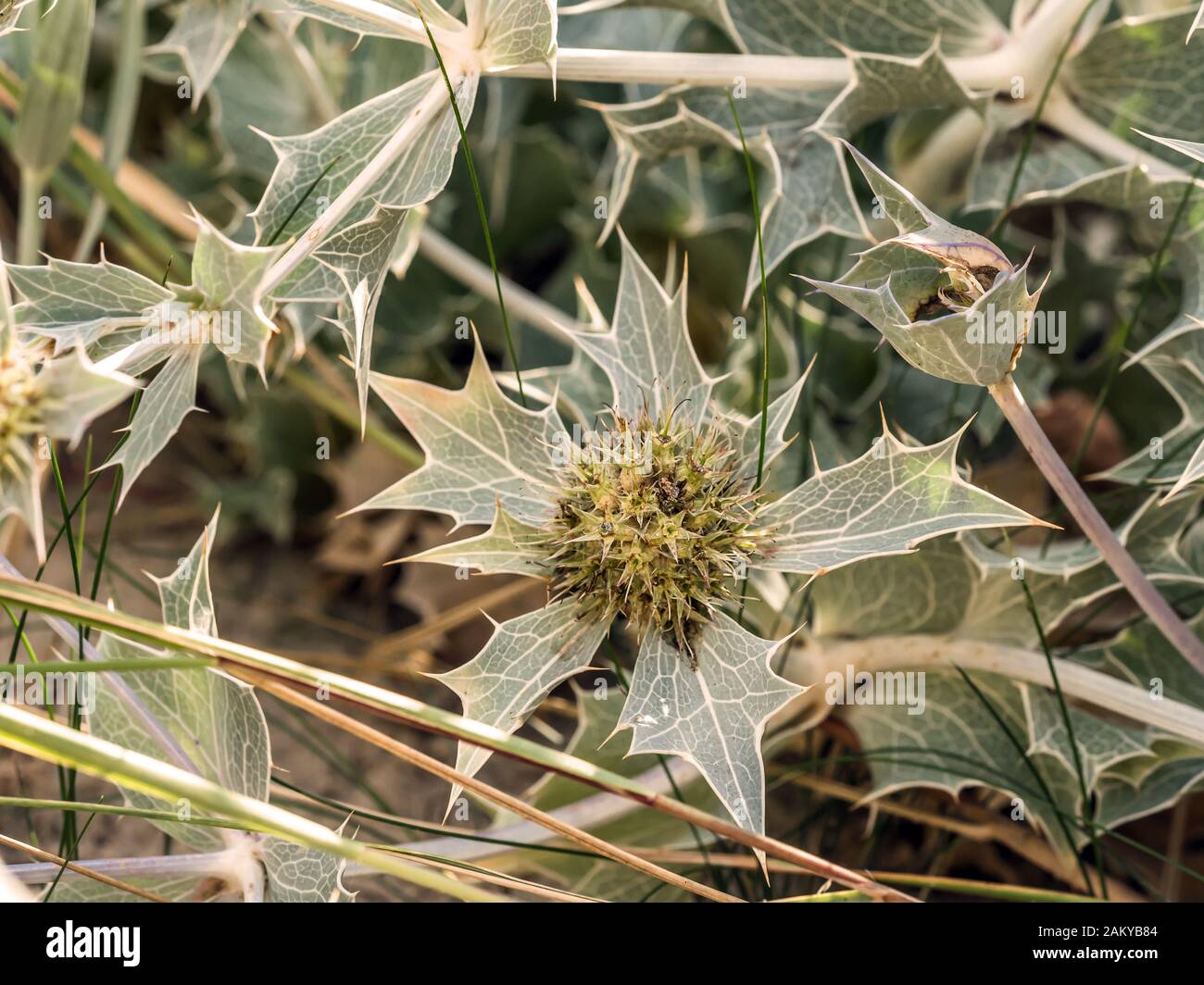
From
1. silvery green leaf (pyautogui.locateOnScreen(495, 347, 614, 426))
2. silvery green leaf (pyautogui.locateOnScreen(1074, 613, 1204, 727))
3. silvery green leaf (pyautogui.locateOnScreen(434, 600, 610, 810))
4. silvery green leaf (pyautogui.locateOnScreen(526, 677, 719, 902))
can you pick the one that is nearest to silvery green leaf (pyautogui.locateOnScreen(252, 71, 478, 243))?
silvery green leaf (pyautogui.locateOnScreen(495, 347, 614, 426))

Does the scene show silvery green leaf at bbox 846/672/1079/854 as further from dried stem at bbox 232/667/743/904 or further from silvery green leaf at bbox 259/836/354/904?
silvery green leaf at bbox 259/836/354/904

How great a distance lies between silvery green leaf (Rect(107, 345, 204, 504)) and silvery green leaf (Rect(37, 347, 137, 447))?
16cm

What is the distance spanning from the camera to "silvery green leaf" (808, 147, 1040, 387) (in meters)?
0.74

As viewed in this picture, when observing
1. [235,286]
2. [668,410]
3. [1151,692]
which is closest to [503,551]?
[668,410]

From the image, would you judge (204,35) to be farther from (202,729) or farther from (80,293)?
(202,729)

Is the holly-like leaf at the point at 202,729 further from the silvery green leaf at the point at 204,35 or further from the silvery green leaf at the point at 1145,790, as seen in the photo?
the silvery green leaf at the point at 1145,790

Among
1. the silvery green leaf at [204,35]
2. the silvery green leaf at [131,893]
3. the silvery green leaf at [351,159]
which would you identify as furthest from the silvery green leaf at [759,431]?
the silvery green leaf at [204,35]

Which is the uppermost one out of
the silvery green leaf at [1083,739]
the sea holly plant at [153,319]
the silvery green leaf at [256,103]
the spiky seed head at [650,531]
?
the silvery green leaf at [256,103]

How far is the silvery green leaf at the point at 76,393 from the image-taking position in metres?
0.68

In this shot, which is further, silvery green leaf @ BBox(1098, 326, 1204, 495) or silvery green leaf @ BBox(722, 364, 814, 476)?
silvery green leaf @ BBox(1098, 326, 1204, 495)

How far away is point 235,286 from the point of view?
0.86m

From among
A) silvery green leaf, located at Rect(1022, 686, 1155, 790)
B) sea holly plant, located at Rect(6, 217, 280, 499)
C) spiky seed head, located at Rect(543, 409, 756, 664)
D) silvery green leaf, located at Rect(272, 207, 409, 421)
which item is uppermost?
silvery green leaf, located at Rect(272, 207, 409, 421)

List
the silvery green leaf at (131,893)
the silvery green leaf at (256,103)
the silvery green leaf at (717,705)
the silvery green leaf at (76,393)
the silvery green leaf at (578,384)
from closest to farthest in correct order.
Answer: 1. the silvery green leaf at (76,393)
2. the silvery green leaf at (717,705)
3. the silvery green leaf at (131,893)
4. the silvery green leaf at (578,384)
5. the silvery green leaf at (256,103)

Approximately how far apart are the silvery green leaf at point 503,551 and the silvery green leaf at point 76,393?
0.28 metres
